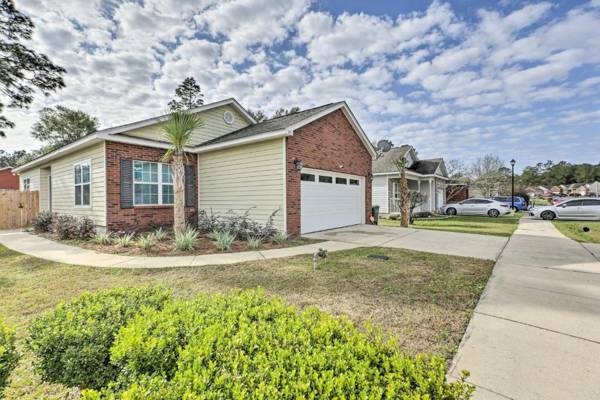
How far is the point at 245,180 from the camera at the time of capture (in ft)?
32.5

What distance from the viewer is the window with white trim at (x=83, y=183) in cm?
990

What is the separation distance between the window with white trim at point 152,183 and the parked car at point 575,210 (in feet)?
73.8

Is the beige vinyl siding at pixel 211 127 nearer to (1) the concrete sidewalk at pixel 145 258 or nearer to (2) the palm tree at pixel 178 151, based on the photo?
(2) the palm tree at pixel 178 151

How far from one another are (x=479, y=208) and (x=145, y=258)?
75.5 feet

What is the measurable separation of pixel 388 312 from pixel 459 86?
43.6 ft

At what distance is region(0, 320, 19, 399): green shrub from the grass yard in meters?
0.64

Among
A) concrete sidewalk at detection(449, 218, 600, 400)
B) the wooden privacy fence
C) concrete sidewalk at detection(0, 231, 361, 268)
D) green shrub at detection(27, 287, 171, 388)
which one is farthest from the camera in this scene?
the wooden privacy fence

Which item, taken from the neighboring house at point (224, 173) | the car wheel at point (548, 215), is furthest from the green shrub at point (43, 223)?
the car wheel at point (548, 215)

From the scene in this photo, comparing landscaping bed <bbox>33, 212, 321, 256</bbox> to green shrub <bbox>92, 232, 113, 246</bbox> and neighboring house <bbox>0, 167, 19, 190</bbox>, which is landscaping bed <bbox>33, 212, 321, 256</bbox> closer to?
green shrub <bbox>92, 232, 113, 246</bbox>

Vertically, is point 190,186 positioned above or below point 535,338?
above

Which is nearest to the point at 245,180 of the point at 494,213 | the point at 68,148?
the point at 68,148

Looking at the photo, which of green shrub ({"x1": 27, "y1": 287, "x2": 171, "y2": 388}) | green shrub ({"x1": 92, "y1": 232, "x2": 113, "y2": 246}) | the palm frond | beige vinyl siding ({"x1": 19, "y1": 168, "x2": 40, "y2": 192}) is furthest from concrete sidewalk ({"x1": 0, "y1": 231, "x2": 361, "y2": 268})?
beige vinyl siding ({"x1": 19, "y1": 168, "x2": 40, "y2": 192})

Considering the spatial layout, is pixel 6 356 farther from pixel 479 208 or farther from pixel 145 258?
pixel 479 208

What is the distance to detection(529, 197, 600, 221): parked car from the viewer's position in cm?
1633
